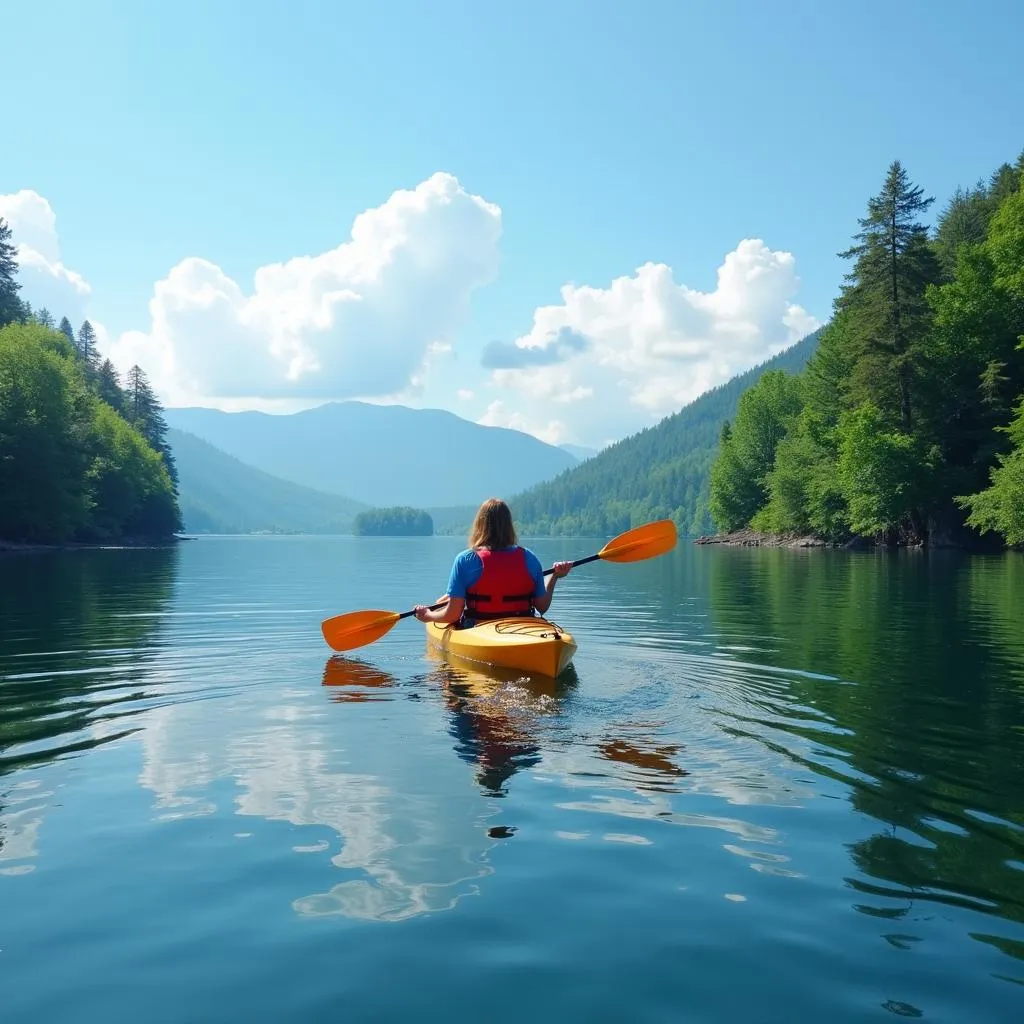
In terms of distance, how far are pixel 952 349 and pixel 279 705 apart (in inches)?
1949

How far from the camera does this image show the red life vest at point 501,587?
11.7 m

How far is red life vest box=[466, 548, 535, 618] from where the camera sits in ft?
38.3

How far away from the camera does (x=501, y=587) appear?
11805 mm

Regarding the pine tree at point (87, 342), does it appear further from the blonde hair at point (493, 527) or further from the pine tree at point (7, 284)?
the blonde hair at point (493, 527)

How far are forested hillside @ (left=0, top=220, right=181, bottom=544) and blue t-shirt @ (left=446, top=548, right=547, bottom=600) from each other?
2025 inches

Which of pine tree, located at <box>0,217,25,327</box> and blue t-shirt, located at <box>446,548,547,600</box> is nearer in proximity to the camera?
blue t-shirt, located at <box>446,548,547,600</box>

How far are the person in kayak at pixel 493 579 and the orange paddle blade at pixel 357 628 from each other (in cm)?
219

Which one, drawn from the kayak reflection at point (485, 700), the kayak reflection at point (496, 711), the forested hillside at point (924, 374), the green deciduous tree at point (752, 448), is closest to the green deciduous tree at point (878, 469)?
the forested hillside at point (924, 374)

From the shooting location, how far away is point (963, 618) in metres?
18.1

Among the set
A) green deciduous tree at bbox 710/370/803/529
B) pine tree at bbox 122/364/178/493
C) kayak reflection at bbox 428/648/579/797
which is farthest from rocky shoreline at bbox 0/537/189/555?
green deciduous tree at bbox 710/370/803/529

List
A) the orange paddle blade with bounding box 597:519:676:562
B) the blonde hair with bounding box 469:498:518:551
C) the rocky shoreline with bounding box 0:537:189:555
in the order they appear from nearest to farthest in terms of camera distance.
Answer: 1. the blonde hair with bounding box 469:498:518:551
2. the orange paddle blade with bounding box 597:519:676:562
3. the rocky shoreline with bounding box 0:537:189:555

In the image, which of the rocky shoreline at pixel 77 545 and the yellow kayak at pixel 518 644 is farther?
the rocky shoreline at pixel 77 545

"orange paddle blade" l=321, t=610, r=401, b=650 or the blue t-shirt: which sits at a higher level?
the blue t-shirt

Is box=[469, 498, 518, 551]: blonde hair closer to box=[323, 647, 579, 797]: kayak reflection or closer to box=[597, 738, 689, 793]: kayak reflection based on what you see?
box=[323, 647, 579, 797]: kayak reflection
